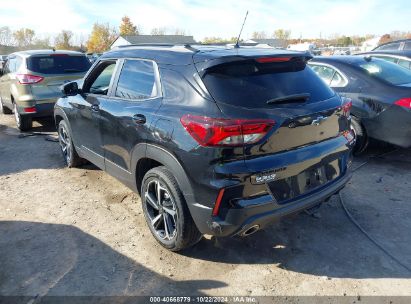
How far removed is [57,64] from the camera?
25.4 ft

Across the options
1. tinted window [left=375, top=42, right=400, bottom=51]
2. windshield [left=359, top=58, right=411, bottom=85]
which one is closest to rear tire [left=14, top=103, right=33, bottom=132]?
windshield [left=359, top=58, right=411, bottom=85]

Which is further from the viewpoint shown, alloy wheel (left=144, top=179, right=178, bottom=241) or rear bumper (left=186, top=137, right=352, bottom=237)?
alloy wheel (left=144, top=179, right=178, bottom=241)

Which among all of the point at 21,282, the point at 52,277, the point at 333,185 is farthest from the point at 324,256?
the point at 21,282

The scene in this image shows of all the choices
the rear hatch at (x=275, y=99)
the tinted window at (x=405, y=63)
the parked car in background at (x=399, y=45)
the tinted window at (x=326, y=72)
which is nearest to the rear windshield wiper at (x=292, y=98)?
the rear hatch at (x=275, y=99)

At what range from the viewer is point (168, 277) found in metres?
3.01

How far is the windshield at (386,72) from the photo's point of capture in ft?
17.5

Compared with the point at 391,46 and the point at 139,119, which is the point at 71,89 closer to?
the point at 139,119

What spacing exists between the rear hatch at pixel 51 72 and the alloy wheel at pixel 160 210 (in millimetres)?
5033

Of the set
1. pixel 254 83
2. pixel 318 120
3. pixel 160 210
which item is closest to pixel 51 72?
pixel 160 210

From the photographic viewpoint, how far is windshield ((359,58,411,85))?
5.33m

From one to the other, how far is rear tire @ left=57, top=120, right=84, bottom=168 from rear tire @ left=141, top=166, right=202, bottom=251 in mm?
2273

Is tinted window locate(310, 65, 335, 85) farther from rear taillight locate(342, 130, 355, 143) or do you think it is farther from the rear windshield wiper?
the rear windshield wiper

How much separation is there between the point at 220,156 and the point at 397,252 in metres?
2.00

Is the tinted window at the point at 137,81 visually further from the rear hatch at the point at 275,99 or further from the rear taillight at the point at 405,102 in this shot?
the rear taillight at the point at 405,102
